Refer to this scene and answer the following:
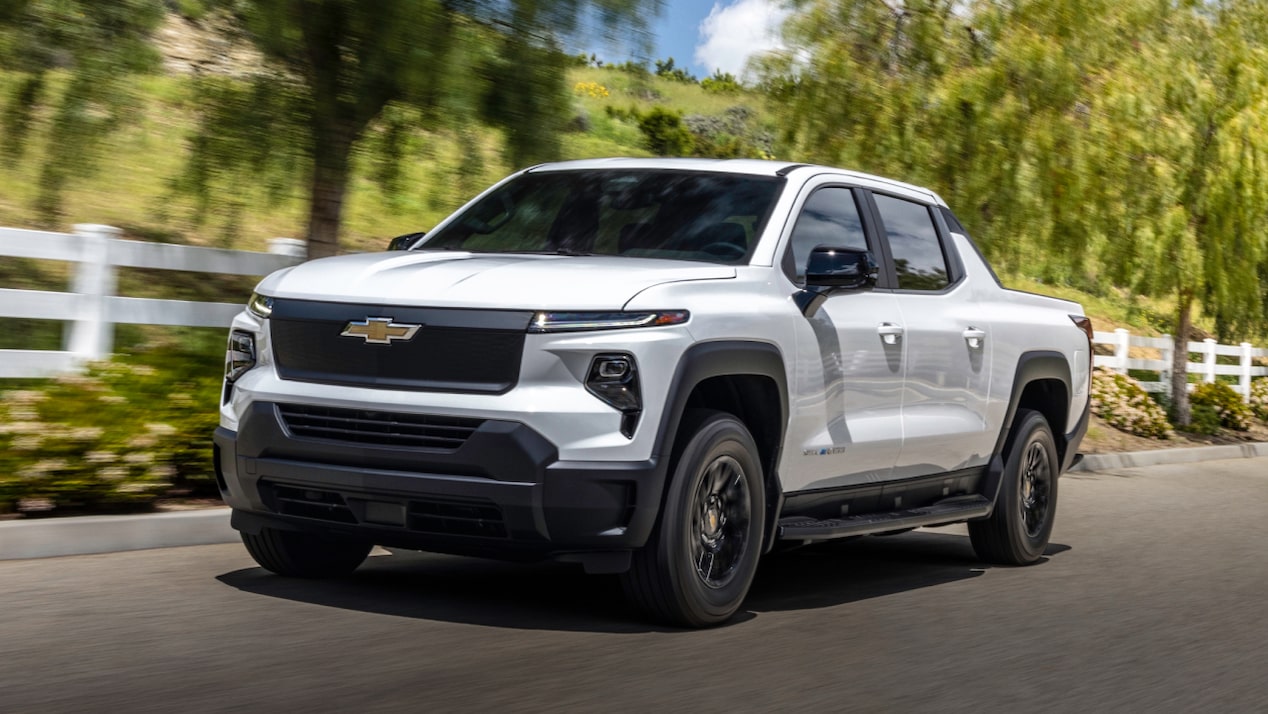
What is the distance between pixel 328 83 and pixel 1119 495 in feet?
Answer: 27.5

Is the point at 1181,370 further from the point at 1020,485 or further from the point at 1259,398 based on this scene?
the point at 1020,485

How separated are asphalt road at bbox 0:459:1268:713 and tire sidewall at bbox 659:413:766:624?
139 millimetres

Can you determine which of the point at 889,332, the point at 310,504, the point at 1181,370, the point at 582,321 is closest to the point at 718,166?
the point at 889,332

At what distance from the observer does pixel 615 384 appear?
5797 millimetres

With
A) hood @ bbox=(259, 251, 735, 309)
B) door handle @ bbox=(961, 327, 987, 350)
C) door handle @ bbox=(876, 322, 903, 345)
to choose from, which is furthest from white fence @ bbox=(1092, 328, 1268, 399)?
hood @ bbox=(259, 251, 735, 309)

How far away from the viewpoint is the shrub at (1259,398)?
27.7m

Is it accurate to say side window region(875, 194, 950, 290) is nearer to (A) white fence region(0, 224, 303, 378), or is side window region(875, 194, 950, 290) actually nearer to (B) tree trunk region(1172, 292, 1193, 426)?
(A) white fence region(0, 224, 303, 378)

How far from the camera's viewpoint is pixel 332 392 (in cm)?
601

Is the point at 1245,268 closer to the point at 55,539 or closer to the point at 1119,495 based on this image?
the point at 1119,495

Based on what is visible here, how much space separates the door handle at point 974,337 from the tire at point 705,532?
208cm

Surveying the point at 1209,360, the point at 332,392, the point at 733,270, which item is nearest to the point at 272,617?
the point at 332,392

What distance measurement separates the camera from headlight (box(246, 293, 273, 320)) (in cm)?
635

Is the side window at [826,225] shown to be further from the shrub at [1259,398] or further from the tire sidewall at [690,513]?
the shrub at [1259,398]

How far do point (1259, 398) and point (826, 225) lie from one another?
23.2 metres
